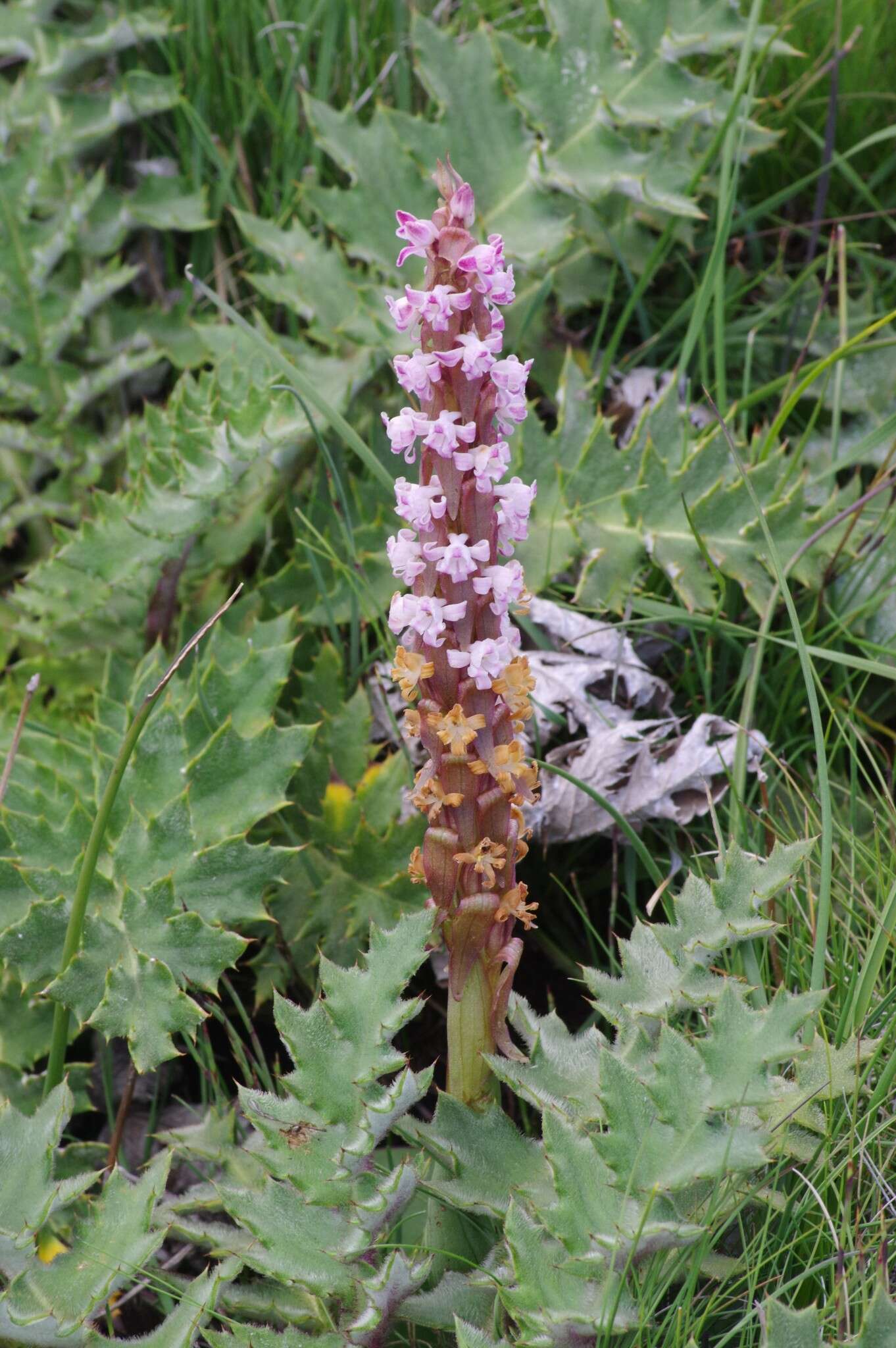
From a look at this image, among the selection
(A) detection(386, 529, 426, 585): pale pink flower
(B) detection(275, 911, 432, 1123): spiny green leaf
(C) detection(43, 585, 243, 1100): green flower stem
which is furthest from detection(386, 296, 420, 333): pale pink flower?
(B) detection(275, 911, 432, 1123): spiny green leaf


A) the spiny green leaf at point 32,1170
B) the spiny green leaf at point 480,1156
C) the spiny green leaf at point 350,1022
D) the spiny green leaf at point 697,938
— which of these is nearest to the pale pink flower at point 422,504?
the spiny green leaf at point 350,1022

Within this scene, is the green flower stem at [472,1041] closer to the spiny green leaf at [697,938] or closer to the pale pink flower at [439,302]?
the spiny green leaf at [697,938]

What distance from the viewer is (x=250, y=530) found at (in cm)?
238

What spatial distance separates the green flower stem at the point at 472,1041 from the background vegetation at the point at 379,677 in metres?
0.06

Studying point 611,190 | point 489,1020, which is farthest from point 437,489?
point 611,190

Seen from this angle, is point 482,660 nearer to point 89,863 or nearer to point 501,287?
point 501,287

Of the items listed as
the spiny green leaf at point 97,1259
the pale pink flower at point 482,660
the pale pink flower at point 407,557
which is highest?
the pale pink flower at point 407,557

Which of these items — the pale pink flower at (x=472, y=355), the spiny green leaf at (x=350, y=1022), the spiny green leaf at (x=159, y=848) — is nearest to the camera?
the pale pink flower at (x=472, y=355)

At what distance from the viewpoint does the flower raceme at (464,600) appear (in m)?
1.22

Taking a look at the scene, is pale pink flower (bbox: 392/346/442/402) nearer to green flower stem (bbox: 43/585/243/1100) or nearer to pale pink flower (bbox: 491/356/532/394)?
pale pink flower (bbox: 491/356/532/394)

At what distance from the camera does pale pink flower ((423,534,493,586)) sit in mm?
1247

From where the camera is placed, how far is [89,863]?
1.55 m

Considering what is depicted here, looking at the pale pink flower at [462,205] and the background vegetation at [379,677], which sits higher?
the pale pink flower at [462,205]

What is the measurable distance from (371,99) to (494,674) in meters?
2.11
